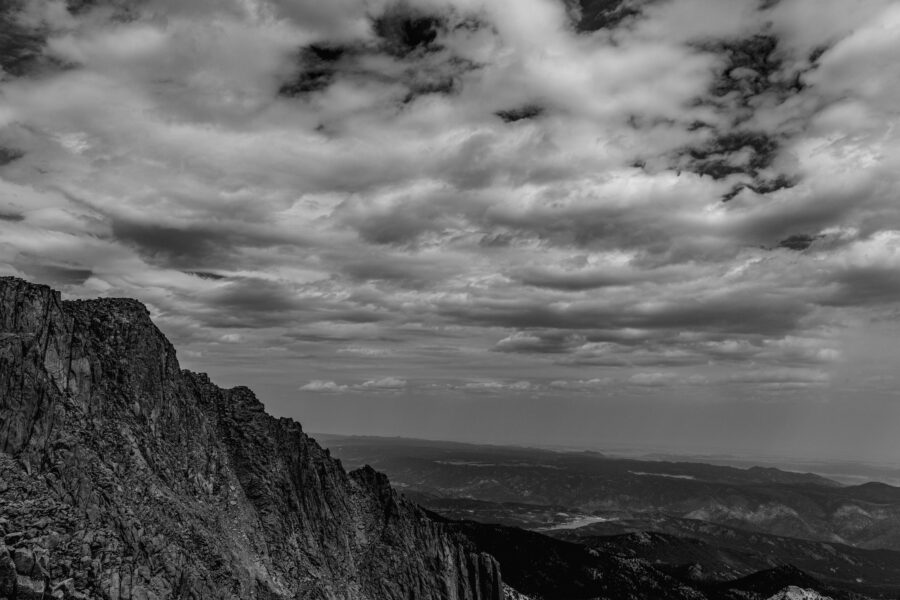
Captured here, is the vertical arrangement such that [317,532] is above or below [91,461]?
below

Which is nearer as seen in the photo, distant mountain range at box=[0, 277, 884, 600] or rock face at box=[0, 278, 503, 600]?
distant mountain range at box=[0, 277, 884, 600]

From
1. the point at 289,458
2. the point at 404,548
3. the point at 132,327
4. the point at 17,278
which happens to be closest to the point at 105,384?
the point at 132,327

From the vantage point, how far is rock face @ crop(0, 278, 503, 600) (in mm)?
79938

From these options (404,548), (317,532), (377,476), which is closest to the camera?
(317,532)

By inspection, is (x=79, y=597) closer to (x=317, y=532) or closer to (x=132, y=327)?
(x=132, y=327)

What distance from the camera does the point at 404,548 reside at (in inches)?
6786

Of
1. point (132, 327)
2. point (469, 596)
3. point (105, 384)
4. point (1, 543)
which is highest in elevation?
point (132, 327)

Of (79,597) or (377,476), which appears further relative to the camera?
(377,476)

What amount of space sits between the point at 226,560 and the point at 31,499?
35906 millimetres

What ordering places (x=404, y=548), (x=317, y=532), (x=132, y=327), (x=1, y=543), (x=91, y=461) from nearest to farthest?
1. (x=1, y=543)
2. (x=91, y=461)
3. (x=132, y=327)
4. (x=317, y=532)
5. (x=404, y=548)

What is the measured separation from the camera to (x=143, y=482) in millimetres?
98938

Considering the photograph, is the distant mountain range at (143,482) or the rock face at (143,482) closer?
the distant mountain range at (143,482)

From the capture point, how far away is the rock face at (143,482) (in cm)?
7994

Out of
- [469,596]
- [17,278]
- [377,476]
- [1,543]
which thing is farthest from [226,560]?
[469,596]
